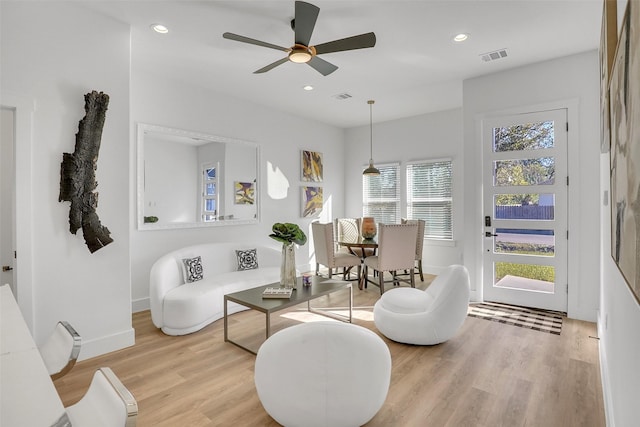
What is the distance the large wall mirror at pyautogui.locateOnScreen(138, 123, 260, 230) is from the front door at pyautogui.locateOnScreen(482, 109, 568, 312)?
3.57 metres

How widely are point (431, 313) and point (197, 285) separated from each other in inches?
100

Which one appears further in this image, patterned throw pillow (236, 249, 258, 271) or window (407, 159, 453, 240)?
window (407, 159, 453, 240)

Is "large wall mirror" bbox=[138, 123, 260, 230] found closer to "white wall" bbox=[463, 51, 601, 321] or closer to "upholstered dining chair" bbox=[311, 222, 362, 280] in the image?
"upholstered dining chair" bbox=[311, 222, 362, 280]

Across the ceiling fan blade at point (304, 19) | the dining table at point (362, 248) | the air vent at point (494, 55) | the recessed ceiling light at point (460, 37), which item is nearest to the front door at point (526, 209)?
the air vent at point (494, 55)

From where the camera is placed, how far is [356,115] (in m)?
6.41

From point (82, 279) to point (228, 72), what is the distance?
2897 mm

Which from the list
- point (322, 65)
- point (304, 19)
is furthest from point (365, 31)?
point (304, 19)

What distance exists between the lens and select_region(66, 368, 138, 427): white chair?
943 millimetres

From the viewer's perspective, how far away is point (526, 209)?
4.09 meters

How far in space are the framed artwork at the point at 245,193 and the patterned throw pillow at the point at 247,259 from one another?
964mm

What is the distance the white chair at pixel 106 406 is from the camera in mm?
943

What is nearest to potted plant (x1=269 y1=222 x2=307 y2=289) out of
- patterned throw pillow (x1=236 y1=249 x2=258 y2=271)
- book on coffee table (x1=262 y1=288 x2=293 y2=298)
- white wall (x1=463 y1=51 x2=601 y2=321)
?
book on coffee table (x1=262 y1=288 x2=293 y2=298)

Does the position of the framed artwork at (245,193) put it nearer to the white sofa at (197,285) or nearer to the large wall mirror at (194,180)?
the large wall mirror at (194,180)

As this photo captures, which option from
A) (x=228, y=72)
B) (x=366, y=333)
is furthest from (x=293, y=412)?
(x=228, y=72)
